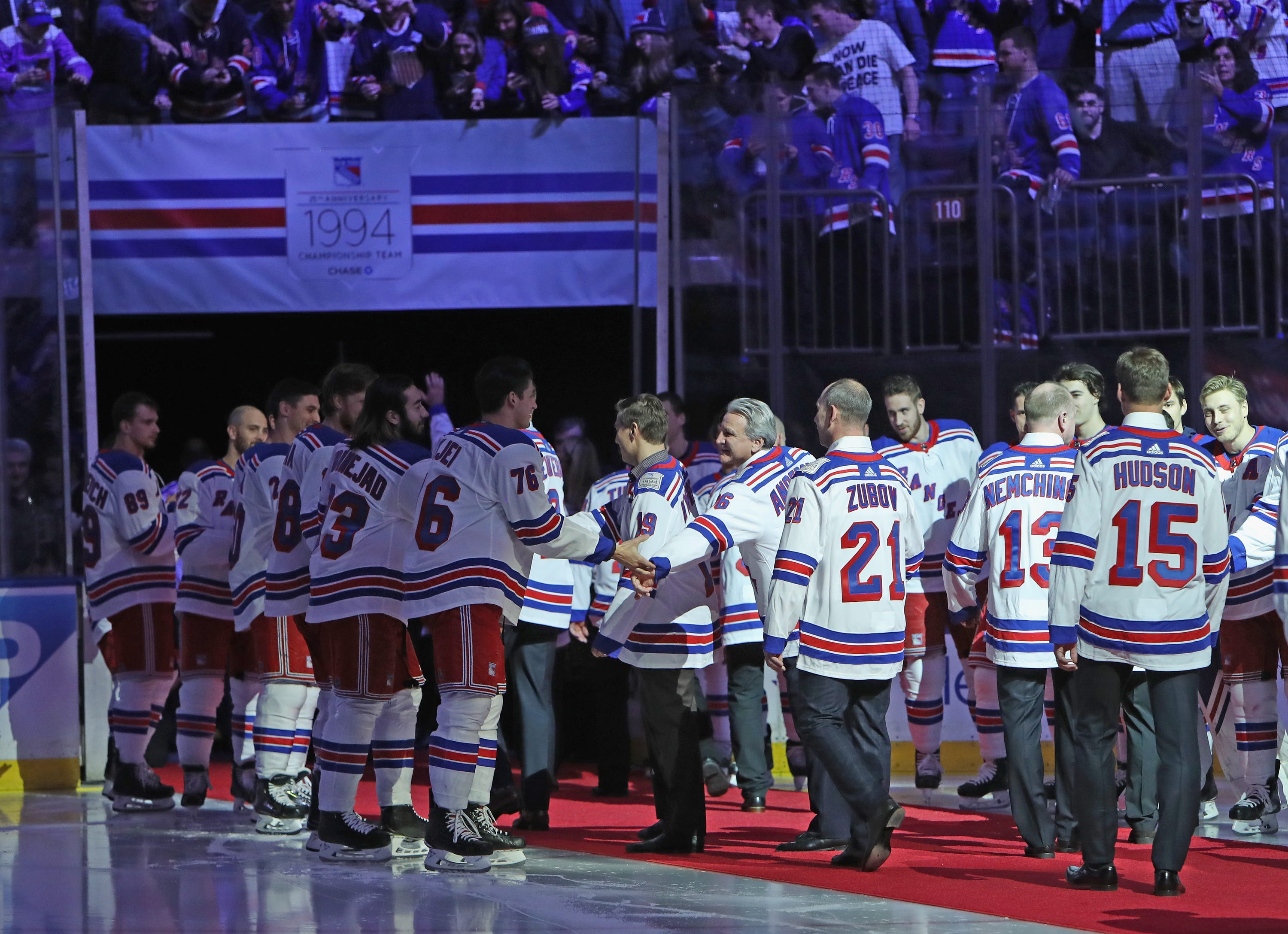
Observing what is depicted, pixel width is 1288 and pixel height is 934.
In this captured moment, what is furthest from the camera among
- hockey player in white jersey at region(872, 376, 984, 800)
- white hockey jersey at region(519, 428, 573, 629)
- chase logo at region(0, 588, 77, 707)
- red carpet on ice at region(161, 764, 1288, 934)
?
chase logo at region(0, 588, 77, 707)

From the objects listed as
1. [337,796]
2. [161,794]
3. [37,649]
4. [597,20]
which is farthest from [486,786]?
[597,20]

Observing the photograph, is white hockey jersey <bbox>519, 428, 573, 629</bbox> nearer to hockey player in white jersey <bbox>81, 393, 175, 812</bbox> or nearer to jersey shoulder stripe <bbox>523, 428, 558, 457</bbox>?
jersey shoulder stripe <bbox>523, 428, 558, 457</bbox>

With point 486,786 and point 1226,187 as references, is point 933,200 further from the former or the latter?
point 486,786

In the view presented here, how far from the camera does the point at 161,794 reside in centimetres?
691

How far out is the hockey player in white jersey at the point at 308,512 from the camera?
19.1 feet

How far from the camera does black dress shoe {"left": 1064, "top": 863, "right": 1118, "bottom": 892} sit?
16.2ft

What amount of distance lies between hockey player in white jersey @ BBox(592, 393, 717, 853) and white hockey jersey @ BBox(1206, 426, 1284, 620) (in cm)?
200

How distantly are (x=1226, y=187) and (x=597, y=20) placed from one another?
156 inches

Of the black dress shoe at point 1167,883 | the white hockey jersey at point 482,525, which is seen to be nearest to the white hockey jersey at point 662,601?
the white hockey jersey at point 482,525

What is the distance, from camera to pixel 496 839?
5.42m

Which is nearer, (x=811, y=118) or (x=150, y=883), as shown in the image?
(x=150, y=883)

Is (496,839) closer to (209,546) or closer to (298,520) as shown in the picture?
(298,520)

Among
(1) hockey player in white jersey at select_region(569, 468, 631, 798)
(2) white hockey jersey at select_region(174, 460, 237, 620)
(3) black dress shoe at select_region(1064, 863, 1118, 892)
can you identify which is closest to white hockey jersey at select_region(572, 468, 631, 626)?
(1) hockey player in white jersey at select_region(569, 468, 631, 798)

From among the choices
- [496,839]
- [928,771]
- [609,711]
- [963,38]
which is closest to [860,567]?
[496,839]
